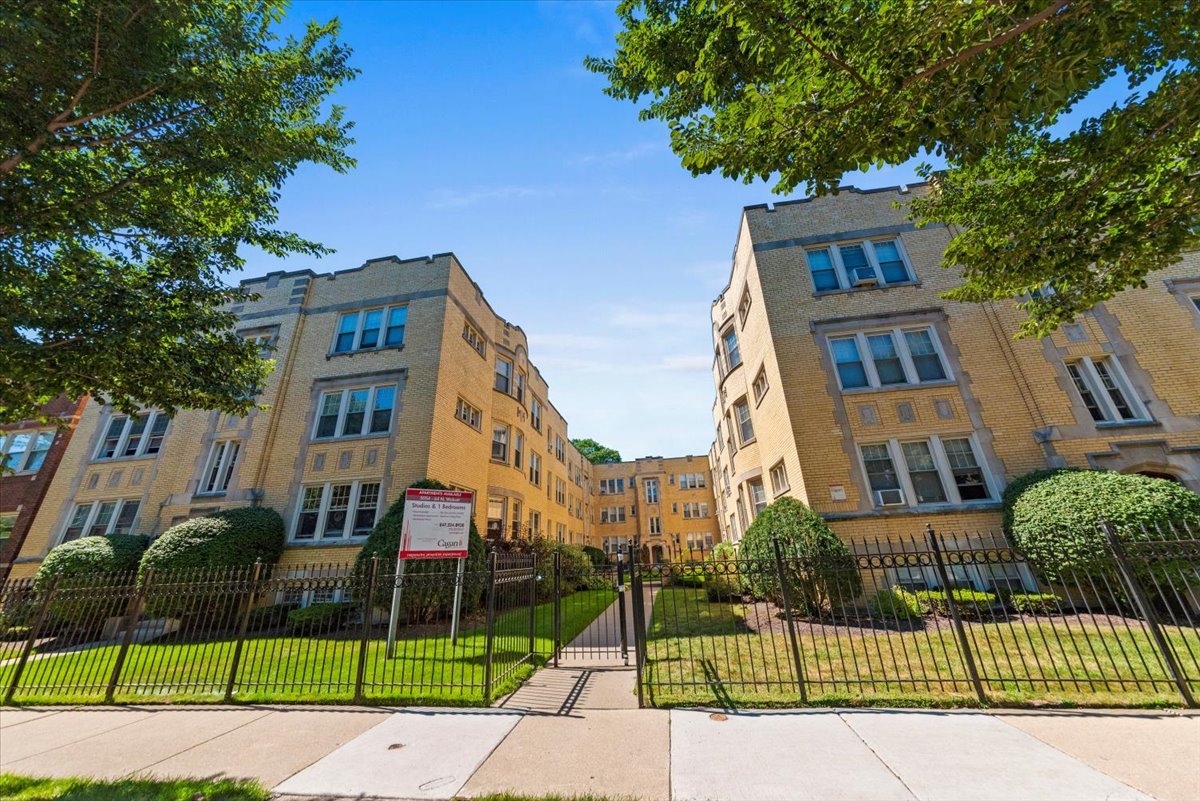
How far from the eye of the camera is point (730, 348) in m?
20.0

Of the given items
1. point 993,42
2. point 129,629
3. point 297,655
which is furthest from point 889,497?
point 129,629

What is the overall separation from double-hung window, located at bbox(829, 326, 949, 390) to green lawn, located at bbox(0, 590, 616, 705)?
11277mm

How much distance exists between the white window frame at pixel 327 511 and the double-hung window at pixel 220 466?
354 cm

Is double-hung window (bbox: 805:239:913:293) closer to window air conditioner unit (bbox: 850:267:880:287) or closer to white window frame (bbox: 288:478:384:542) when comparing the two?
window air conditioner unit (bbox: 850:267:880:287)

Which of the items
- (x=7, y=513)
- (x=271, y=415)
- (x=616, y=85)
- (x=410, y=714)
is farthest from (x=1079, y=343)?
(x=7, y=513)

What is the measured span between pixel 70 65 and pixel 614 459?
5690 centimetres

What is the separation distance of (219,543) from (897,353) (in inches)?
825

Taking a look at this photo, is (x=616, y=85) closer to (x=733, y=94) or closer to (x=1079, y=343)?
(x=733, y=94)

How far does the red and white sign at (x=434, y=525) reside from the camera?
364 inches

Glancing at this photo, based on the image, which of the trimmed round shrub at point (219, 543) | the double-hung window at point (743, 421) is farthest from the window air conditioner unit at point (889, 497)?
the trimmed round shrub at point (219, 543)

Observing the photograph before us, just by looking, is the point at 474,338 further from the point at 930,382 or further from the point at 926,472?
the point at 926,472

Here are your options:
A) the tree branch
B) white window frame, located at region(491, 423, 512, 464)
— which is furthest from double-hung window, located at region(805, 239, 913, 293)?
white window frame, located at region(491, 423, 512, 464)

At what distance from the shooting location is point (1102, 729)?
14.5 feet

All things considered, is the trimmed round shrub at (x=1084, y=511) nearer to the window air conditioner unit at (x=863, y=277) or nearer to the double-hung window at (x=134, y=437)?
the window air conditioner unit at (x=863, y=277)
